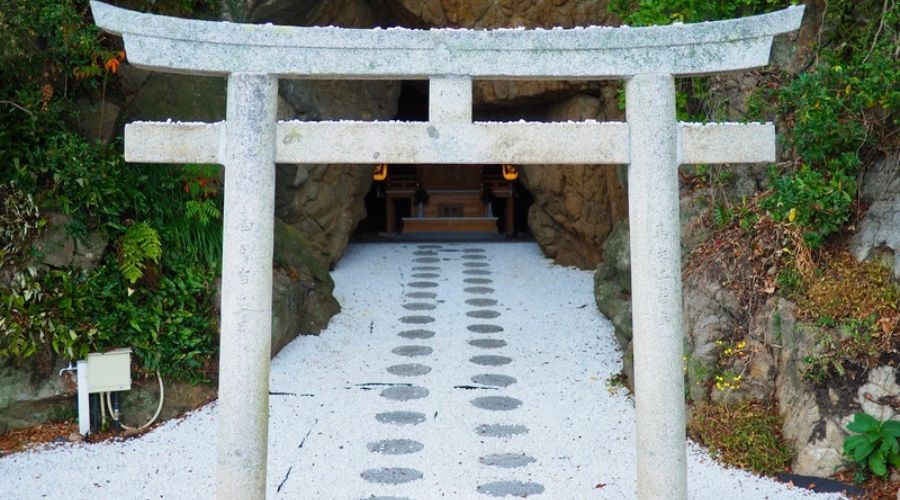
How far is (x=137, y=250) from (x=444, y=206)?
1026 centimetres

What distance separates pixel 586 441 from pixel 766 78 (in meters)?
3.75

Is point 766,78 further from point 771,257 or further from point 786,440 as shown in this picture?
point 786,440

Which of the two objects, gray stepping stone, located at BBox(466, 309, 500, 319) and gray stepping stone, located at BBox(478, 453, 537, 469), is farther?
gray stepping stone, located at BBox(466, 309, 500, 319)

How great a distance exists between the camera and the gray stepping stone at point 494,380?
349 inches

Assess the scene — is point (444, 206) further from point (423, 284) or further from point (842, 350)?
point (842, 350)

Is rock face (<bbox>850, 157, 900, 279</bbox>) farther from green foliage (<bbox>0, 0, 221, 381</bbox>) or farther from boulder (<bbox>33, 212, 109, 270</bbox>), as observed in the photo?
boulder (<bbox>33, 212, 109, 270</bbox>)

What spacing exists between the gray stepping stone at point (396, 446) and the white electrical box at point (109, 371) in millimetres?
2206

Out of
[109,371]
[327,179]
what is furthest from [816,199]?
[327,179]

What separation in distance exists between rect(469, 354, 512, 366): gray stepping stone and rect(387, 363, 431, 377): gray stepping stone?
0.55 metres

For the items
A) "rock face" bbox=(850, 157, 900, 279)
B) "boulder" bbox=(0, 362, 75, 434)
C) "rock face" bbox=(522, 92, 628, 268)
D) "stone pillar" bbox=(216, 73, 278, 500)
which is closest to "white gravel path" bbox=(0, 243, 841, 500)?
"boulder" bbox=(0, 362, 75, 434)

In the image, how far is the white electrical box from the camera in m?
7.59

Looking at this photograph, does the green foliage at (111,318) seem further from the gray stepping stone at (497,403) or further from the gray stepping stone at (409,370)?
the gray stepping stone at (497,403)

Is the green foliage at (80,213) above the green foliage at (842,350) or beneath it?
above

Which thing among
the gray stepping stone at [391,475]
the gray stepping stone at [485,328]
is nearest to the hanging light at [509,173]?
the gray stepping stone at [485,328]
